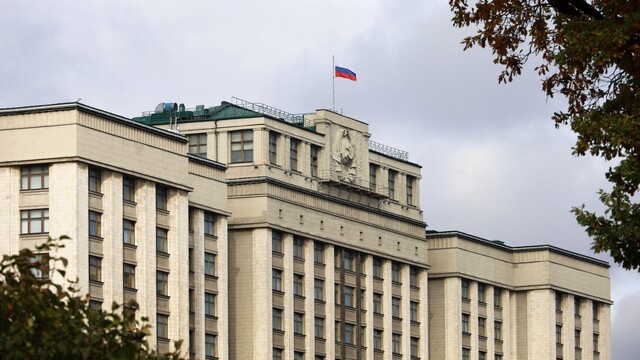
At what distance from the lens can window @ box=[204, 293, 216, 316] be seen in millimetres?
125656

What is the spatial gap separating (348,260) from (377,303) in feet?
16.7

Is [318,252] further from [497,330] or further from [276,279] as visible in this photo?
[497,330]

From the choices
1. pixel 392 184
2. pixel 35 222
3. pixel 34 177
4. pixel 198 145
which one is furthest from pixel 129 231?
pixel 392 184

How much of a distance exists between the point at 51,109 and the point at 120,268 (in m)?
9.87

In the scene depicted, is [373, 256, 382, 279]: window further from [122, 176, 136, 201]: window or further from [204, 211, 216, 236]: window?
[122, 176, 136, 201]: window

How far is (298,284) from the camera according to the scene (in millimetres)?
135750

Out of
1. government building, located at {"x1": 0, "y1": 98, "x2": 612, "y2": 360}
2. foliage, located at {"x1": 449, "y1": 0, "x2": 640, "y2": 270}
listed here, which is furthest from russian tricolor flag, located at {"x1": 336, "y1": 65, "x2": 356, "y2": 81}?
foliage, located at {"x1": 449, "y1": 0, "x2": 640, "y2": 270}

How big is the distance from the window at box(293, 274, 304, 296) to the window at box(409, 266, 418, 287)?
48.6 ft

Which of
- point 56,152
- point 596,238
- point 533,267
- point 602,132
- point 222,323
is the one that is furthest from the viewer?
point 533,267

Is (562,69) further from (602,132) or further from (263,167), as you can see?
(263,167)

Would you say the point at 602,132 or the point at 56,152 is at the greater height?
the point at 56,152

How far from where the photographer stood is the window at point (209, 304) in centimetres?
12566

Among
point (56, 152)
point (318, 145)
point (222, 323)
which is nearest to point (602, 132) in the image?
point (56, 152)

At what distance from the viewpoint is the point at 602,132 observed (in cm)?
4491
